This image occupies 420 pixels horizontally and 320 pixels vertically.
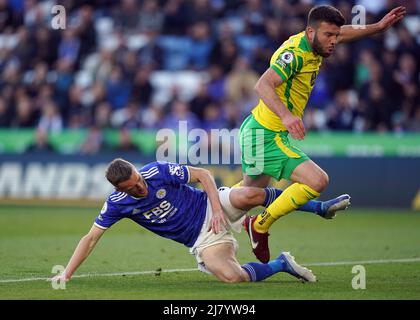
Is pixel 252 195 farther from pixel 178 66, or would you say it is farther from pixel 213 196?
pixel 178 66

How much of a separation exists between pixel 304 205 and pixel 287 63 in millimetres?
1492

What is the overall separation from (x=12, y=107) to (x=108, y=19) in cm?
330

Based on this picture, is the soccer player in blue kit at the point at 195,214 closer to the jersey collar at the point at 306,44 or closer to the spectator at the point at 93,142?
the jersey collar at the point at 306,44

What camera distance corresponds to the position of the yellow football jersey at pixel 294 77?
961cm

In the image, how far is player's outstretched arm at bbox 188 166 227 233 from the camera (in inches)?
356

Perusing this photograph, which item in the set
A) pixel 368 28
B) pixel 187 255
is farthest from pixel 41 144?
pixel 368 28

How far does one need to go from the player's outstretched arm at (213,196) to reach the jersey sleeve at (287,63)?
4.11ft

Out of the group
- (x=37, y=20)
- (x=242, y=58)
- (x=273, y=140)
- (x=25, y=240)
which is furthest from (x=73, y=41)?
(x=273, y=140)

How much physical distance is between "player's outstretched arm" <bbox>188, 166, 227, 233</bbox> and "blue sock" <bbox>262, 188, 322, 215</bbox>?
767 mm

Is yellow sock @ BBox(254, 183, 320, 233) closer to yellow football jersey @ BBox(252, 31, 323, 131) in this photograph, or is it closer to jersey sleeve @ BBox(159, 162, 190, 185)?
yellow football jersey @ BBox(252, 31, 323, 131)

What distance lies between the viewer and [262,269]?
9297mm

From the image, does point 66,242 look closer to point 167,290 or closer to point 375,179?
point 167,290

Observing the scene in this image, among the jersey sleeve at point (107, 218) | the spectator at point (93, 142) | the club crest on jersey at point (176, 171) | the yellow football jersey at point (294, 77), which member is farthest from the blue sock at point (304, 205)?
the spectator at point (93, 142)

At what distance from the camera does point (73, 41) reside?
73.3 ft
